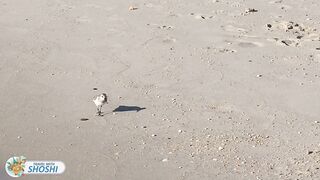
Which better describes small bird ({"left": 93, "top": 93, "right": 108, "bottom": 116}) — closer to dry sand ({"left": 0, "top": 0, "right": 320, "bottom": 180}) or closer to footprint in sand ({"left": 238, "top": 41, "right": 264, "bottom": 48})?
dry sand ({"left": 0, "top": 0, "right": 320, "bottom": 180})

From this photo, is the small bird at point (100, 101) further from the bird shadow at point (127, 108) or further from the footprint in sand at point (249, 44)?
the footprint in sand at point (249, 44)

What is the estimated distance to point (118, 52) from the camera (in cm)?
1248

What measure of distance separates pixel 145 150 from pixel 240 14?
6793 mm

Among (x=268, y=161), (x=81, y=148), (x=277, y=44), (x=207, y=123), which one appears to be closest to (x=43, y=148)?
(x=81, y=148)

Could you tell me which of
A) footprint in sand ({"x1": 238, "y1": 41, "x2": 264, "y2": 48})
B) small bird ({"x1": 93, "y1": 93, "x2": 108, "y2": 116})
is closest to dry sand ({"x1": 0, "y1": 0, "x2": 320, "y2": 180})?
footprint in sand ({"x1": 238, "y1": 41, "x2": 264, "y2": 48})

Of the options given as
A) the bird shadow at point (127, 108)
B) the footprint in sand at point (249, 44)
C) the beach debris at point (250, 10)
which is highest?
the beach debris at point (250, 10)

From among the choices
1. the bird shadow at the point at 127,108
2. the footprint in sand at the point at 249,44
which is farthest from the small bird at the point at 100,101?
the footprint in sand at the point at 249,44

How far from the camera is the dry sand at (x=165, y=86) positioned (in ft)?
28.7

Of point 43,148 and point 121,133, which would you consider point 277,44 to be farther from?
point 43,148

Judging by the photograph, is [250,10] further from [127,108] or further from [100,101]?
[100,101]

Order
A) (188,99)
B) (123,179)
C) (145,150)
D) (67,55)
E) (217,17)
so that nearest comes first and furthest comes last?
(123,179), (145,150), (188,99), (67,55), (217,17)

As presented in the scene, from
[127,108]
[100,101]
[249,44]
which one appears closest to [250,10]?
[249,44]

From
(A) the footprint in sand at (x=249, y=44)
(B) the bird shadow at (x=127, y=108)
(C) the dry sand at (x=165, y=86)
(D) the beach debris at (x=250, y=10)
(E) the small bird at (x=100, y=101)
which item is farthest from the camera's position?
(D) the beach debris at (x=250, y=10)

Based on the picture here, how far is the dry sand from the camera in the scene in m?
8.74
